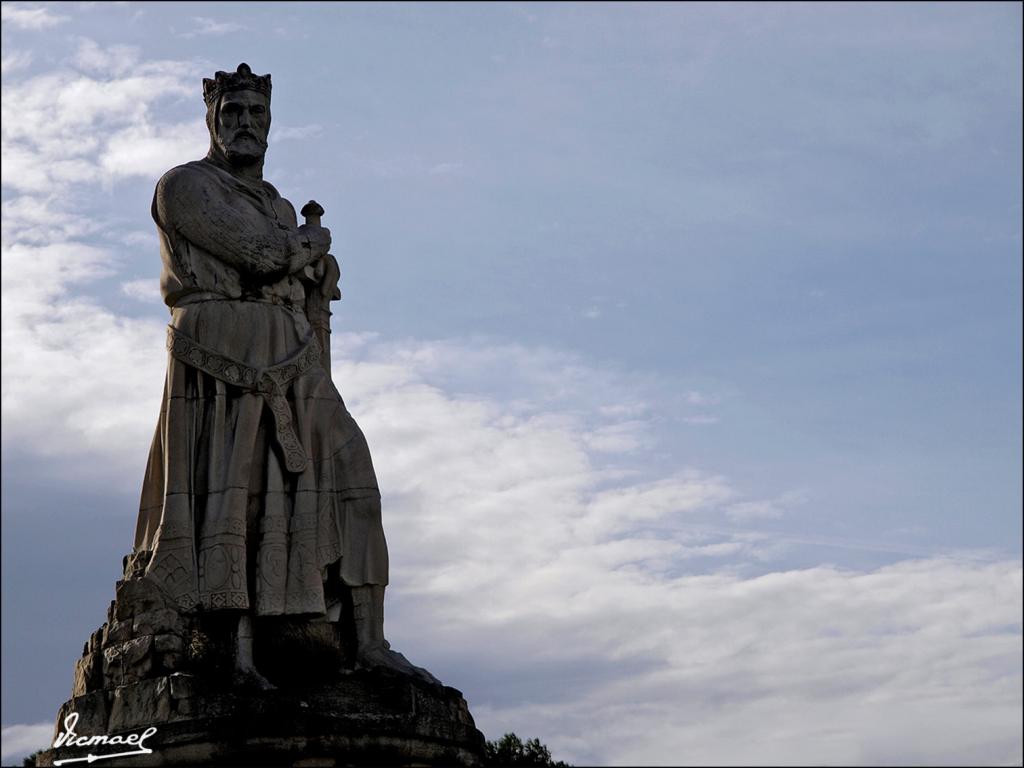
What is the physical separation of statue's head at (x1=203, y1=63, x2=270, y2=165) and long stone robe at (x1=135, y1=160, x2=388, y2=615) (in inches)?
13.9

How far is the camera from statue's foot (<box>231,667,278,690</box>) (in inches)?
675

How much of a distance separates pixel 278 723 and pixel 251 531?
247 centimetres

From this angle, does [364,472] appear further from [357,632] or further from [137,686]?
[137,686]

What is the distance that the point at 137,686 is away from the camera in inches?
673

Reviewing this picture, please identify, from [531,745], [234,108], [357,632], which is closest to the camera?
[357,632]

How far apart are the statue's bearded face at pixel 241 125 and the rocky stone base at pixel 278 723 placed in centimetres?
612

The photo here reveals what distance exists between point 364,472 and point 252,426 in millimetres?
1353

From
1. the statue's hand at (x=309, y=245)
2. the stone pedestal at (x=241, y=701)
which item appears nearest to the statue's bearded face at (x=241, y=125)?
the statue's hand at (x=309, y=245)

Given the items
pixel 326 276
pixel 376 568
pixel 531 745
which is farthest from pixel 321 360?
pixel 531 745

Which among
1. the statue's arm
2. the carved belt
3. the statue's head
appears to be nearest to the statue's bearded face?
the statue's head

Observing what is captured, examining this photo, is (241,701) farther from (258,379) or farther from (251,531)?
(258,379)

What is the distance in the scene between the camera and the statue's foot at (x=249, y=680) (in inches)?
675

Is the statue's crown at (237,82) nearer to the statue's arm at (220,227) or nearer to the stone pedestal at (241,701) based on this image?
the statue's arm at (220,227)

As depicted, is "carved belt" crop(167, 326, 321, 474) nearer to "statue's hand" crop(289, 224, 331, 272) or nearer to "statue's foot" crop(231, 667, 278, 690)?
"statue's hand" crop(289, 224, 331, 272)
